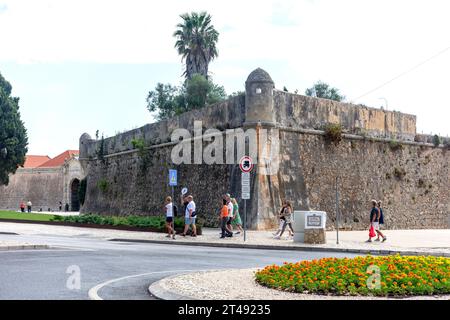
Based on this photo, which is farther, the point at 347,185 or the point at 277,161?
the point at 347,185

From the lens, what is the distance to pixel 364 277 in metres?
8.53

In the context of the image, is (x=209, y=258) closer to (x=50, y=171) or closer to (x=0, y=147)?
(x=0, y=147)

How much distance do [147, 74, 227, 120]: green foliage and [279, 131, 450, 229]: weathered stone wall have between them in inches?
988

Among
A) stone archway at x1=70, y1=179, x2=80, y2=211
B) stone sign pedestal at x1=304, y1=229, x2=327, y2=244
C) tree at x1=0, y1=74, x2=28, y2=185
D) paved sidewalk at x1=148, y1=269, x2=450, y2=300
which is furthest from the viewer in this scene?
stone archway at x1=70, y1=179, x2=80, y2=211

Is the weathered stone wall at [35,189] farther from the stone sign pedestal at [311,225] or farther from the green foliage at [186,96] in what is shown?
the stone sign pedestal at [311,225]

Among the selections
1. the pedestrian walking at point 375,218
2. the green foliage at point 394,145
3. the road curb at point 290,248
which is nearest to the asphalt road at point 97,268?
the road curb at point 290,248

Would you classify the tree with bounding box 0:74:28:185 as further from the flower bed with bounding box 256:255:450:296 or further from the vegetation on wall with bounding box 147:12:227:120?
the flower bed with bounding box 256:255:450:296

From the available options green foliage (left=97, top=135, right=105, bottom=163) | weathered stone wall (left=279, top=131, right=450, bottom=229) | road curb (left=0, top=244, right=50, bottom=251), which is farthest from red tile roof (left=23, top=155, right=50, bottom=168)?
road curb (left=0, top=244, right=50, bottom=251)

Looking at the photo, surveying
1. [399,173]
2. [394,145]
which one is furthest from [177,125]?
[399,173]

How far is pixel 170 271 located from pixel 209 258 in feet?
10.3

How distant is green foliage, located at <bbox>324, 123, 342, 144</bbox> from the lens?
30.1 metres

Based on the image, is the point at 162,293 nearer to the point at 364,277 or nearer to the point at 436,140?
the point at 364,277
